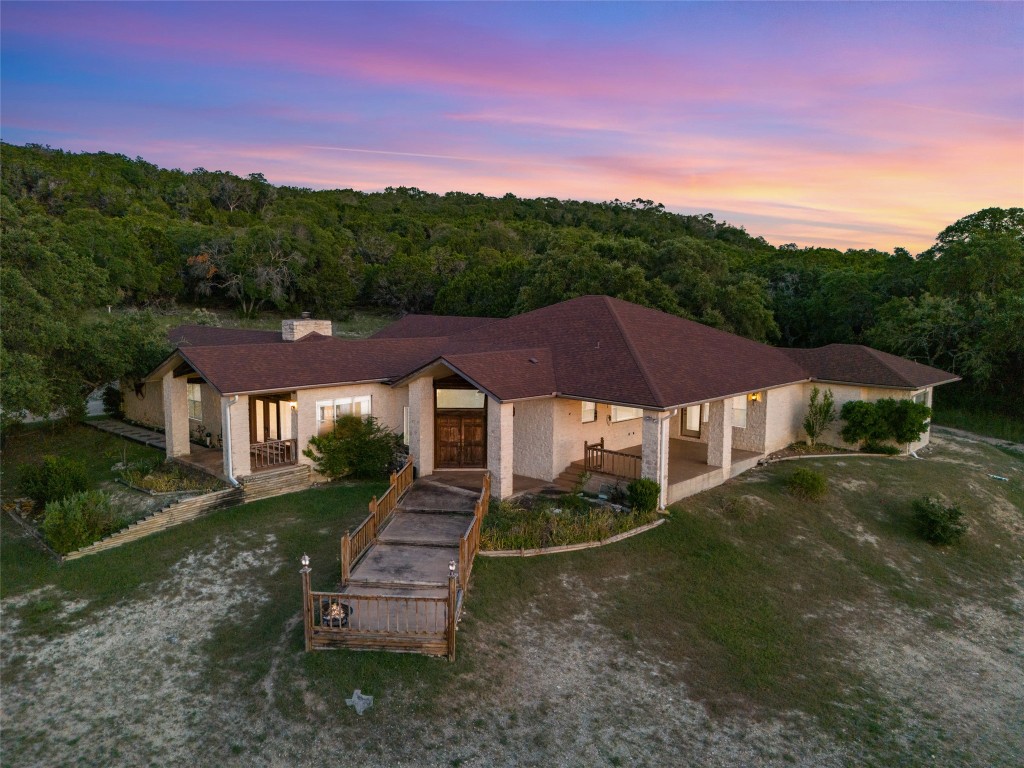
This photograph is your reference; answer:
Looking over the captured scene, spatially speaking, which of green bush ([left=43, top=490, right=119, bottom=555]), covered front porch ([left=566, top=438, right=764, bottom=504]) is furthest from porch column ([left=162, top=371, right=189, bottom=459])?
covered front porch ([left=566, top=438, right=764, bottom=504])

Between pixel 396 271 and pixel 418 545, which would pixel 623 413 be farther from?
pixel 396 271

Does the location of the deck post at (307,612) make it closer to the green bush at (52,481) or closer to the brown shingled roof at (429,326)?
the green bush at (52,481)

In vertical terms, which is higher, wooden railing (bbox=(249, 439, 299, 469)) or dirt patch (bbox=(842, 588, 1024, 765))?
wooden railing (bbox=(249, 439, 299, 469))

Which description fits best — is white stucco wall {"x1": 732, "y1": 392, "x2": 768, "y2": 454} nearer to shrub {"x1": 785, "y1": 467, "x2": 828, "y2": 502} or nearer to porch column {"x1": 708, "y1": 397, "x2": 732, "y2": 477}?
porch column {"x1": 708, "y1": 397, "x2": 732, "y2": 477}

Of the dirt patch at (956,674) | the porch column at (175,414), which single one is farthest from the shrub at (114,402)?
the dirt patch at (956,674)

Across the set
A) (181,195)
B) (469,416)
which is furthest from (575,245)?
(181,195)

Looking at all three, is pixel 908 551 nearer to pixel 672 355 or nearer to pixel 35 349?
pixel 672 355

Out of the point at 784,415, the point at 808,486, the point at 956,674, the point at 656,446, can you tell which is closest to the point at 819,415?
the point at 784,415
